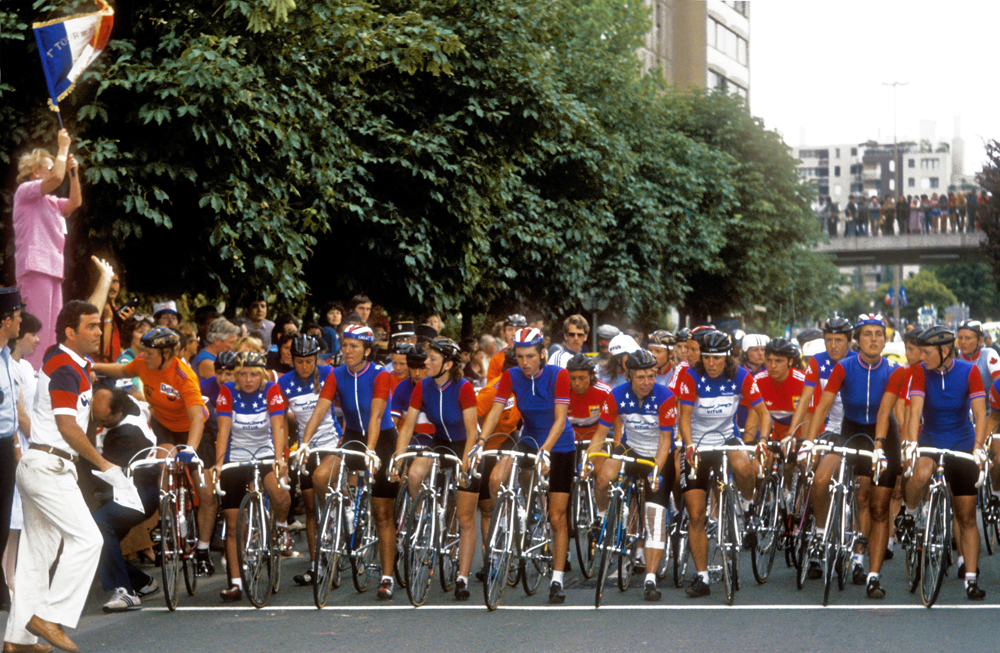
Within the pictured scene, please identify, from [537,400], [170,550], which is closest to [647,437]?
[537,400]

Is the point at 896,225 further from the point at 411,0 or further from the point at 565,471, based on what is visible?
the point at 565,471

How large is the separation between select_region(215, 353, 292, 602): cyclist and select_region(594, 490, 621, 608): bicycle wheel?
226cm

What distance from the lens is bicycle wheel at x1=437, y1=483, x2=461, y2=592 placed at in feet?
31.4

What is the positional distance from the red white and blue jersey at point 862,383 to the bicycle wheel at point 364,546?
350cm

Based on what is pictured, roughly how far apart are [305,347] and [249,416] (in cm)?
77

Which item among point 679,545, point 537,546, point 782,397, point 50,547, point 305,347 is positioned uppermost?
point 305,347

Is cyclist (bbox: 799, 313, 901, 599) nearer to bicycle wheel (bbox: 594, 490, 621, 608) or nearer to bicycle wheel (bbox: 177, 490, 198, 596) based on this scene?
bicycle wheel (bbox: 594, 490, 621, 608)

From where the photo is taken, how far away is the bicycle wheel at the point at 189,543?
366 inches

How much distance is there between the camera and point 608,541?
938 cm

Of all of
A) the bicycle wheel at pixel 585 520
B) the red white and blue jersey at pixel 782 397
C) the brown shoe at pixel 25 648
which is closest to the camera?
the brown shoe at pixel 25 648

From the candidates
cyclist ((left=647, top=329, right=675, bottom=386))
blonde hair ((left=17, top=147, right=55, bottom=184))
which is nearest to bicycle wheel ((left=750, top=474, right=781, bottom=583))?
cyclist ((left=647, top=329, right=675, bottom=386))

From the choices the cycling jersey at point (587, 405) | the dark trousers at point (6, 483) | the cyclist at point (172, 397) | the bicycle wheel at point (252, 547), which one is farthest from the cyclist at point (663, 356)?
the dark trousers at point (6, 483)

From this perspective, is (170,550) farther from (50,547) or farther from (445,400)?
(445,400)

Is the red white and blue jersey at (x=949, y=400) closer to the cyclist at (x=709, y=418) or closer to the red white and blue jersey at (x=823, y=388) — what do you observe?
the red white and blue jersey at (x=823, y=388)
